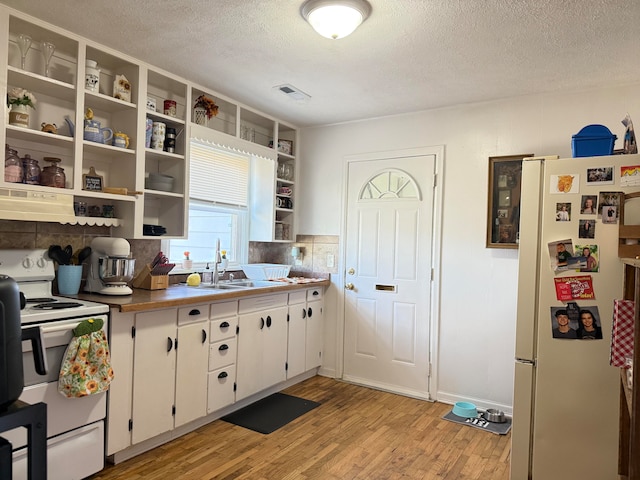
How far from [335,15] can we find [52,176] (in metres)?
1.76

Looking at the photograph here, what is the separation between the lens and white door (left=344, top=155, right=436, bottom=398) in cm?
369

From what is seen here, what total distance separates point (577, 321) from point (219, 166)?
2876 millimetres

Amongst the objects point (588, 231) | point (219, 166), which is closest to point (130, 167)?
point (219, 166)

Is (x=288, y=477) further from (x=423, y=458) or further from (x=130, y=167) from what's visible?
(x=130, y=167)

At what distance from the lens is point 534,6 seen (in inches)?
81.4

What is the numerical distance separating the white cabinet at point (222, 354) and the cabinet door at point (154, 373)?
313mm

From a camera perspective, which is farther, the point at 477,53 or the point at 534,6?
the point at 477,53

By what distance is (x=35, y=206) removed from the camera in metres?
2.29

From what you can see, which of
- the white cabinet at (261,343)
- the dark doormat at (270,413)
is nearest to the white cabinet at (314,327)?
the white cabinet at (261,343)

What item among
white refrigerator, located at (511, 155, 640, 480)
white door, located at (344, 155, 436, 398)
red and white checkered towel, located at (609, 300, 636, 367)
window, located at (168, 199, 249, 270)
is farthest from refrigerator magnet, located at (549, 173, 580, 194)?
window, located at (168, 199, 249, 270)

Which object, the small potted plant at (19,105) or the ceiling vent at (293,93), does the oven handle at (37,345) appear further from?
the ceiling vent at (293,93)

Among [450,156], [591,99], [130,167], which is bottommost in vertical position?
[130,167]

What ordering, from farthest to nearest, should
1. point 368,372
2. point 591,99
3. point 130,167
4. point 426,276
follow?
point 368,372 < point 426,276 < point 591,99 < point 130,167

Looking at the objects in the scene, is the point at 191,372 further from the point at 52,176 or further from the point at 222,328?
the point at 52,176
